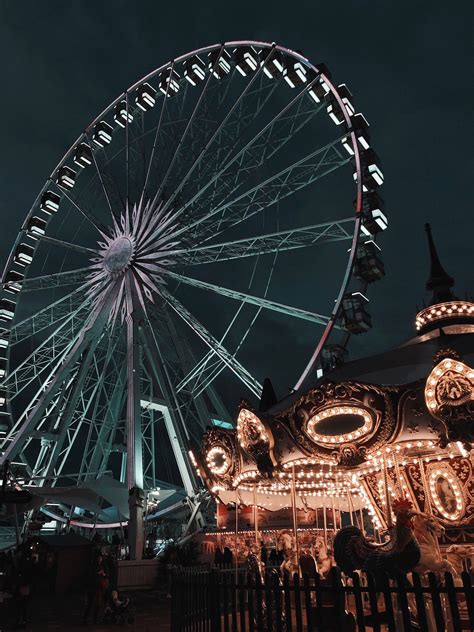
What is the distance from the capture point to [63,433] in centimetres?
1889

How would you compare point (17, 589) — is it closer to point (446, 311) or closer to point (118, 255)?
point (446, 311)

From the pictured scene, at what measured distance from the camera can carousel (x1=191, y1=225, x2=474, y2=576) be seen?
6.65 meters

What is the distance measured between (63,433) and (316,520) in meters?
10.4

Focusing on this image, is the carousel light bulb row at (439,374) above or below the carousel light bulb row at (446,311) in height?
below

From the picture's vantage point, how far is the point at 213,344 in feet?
55.7

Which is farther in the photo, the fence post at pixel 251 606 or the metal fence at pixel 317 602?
the fence post at pixel 251 606

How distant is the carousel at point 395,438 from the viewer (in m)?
6.65

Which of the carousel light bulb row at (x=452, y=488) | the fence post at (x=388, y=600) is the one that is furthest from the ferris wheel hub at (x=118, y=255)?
the fence post at (x=388, y=600)

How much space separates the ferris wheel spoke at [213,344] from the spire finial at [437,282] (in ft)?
22.5

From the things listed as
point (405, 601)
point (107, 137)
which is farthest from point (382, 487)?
point (107, 137)

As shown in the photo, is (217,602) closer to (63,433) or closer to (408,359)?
(408,359)

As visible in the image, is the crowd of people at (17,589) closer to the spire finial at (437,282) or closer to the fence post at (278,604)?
the fence post at (278,604)

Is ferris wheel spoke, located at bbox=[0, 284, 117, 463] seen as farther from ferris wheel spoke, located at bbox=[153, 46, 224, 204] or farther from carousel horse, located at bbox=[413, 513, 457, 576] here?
carousel horse, located at bbox=[413, 513, 457, 576]

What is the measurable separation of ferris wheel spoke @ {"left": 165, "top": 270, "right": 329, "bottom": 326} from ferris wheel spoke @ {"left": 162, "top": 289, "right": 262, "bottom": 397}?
0.83 meters
